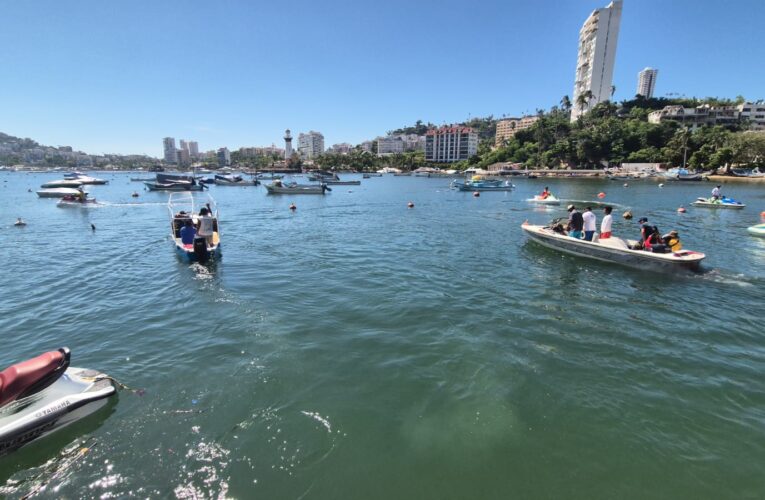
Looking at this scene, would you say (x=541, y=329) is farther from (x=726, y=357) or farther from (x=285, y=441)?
(x=285, y=441)

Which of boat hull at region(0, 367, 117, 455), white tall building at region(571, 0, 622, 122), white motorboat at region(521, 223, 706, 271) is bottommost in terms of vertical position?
boat hull at region(0, 367, 117, 455)

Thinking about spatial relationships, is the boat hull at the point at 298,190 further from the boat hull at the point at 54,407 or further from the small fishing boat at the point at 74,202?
the boat hull at the point at 54,407

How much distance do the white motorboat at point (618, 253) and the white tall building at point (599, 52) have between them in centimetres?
16091

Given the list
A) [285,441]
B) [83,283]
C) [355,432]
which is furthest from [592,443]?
[83,283]

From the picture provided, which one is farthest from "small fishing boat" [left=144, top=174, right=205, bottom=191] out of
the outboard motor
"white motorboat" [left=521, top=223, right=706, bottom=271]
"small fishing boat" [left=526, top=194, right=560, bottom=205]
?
"white motorboat" [left=521, top=223, right=706, bottom=271]

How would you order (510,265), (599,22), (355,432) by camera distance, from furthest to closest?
1. (599,22)
2. (510,265)
3. (355,432)

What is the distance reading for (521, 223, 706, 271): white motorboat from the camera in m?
13.6

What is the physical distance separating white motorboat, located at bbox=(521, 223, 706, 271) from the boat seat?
17696 mm

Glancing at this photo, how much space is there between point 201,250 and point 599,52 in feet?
589

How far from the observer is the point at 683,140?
3784 inches

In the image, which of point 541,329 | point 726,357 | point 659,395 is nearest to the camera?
point 659,395

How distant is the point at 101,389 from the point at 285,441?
11.6 feet

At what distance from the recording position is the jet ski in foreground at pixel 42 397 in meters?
5.34

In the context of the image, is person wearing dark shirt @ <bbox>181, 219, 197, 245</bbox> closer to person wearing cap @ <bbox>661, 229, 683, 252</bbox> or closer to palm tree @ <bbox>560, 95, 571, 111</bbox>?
person wearing cap @ <bbox>661, 229, 683, 252</bbox>
